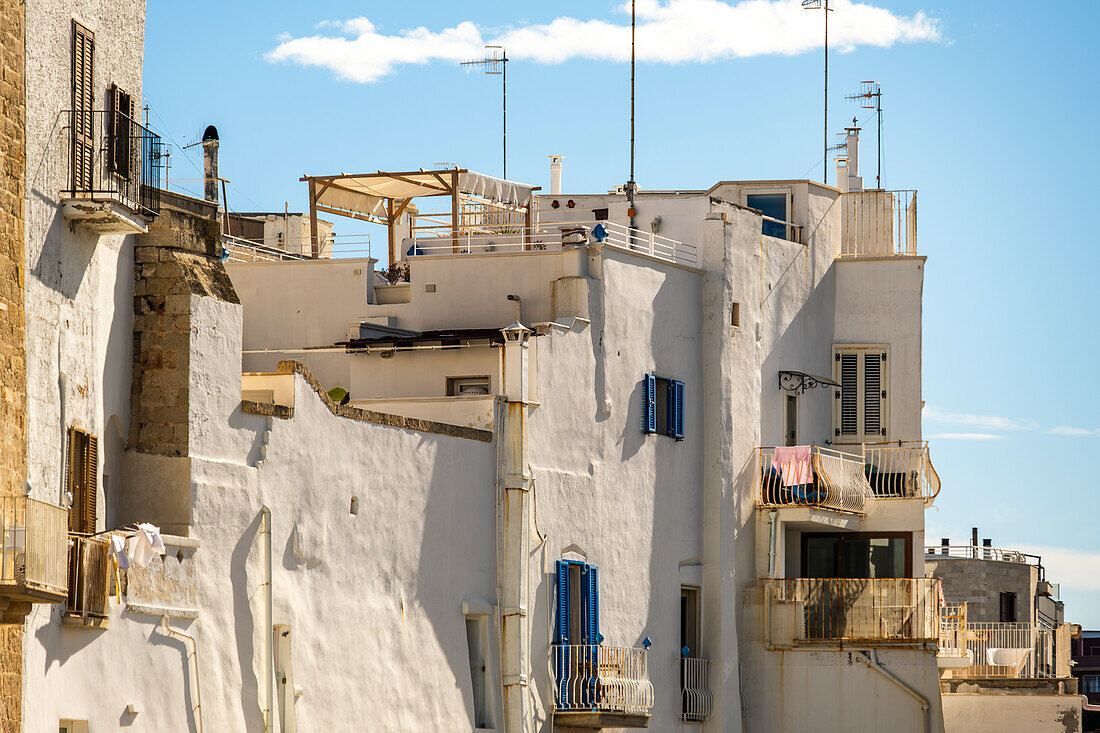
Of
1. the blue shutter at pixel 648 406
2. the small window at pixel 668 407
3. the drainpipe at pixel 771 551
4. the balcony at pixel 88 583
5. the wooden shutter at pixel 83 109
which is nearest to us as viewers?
the balcony at pixel 88 583

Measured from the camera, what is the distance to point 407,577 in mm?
30047

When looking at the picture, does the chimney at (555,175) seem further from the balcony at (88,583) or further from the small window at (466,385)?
the balcony at (88,583)

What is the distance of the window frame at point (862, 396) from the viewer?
41312 millimetres

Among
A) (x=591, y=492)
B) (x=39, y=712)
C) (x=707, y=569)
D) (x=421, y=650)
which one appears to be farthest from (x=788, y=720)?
(x=39, y=712)

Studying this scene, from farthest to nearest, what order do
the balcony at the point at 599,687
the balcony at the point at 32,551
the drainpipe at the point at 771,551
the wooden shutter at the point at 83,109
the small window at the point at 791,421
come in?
1. the small window at the point at 791,421
2. the drainpipe at the point at 771,551
3. the balcony at the point at 599,687
4. the wooden shutter at the point at 83,109
5. the balcony at the point at 32,551

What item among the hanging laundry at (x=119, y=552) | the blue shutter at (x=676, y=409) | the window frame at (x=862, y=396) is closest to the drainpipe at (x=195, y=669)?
the hanging laundry at (x=119, y=552)

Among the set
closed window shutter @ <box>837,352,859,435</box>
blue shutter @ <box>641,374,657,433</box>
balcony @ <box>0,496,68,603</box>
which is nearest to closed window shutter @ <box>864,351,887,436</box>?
closed window shutter @ <box>837,352,859,435</box>

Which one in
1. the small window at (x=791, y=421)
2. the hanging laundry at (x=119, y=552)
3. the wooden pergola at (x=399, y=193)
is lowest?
the hanging laundry at (x=119, y=552)

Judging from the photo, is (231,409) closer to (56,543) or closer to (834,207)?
(56,543)

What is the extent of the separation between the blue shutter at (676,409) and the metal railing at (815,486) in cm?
236

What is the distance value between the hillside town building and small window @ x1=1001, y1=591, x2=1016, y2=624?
479 inches

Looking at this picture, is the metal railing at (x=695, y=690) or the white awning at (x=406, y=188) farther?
the white awning at (x=406, y=188)

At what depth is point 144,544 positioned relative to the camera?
79.3 feet

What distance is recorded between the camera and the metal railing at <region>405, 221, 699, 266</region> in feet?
119
